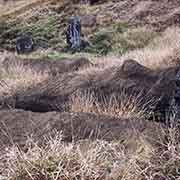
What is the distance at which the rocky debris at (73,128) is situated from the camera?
6082 mm

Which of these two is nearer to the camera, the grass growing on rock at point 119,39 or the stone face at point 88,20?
the grass growing on rock at point 119,39

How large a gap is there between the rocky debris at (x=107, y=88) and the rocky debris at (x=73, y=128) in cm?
176

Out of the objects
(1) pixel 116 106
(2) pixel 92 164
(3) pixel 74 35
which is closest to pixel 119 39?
(3) pixel 74 35

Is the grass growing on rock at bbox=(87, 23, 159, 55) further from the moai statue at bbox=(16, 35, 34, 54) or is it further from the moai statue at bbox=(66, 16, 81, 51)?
the moai statue at bbox=(16, 35, 34, 54)

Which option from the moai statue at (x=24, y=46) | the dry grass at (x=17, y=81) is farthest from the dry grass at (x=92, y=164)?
the moai statue at (x=24, y=46)

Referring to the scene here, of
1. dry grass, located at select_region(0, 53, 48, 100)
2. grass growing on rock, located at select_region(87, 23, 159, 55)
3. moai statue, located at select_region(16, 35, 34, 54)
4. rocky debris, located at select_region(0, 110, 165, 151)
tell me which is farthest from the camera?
moai statue, located at select_region(16, 35, 34, 54)

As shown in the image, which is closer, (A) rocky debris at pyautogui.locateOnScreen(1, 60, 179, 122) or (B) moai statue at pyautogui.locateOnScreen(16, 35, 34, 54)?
(A) rocky debris at pyautogui.locateOnScreen(1, 60, 179, 122)

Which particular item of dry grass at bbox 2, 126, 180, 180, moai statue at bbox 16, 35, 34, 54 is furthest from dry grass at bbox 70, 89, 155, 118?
moai statue at bbox 16, 35, 34, 54

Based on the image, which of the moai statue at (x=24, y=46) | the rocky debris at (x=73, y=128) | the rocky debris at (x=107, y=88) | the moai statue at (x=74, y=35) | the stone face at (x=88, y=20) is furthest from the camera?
the stone face at (x=88, y=20)

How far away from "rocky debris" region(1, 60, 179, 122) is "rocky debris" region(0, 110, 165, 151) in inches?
69.4

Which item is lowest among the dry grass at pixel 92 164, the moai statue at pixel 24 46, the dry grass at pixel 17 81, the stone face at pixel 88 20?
the moai statue at pixel 24 46

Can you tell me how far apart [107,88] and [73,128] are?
3.94 m

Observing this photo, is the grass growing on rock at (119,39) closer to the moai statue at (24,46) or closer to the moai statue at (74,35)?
the moai statue at (74,35)

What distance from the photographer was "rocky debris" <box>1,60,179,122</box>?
357 inches
